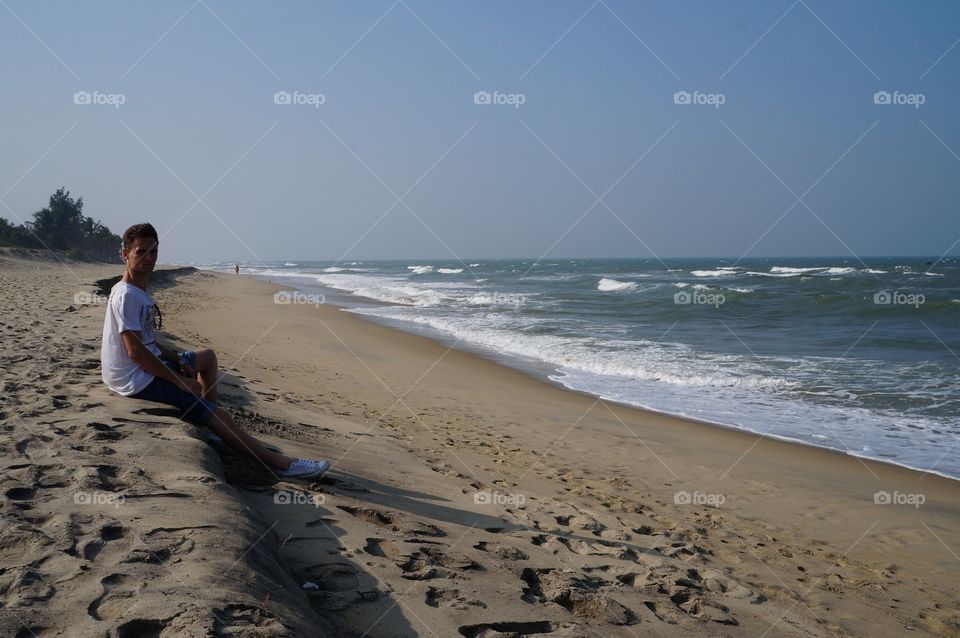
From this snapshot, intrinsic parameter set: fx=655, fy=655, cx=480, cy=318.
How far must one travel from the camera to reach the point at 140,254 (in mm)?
4164

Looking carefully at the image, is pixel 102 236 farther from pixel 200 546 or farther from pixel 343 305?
pixel 200 546

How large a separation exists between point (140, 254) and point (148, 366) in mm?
730

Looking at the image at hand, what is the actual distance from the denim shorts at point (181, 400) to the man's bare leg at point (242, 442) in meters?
0.07

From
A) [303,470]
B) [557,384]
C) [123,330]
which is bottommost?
[557,384]

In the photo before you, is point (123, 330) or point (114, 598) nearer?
point (114, 598)

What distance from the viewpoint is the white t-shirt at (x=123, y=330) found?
4.10m

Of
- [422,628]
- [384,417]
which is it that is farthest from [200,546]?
[384,417]

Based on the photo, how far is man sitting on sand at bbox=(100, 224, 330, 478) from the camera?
163 inches

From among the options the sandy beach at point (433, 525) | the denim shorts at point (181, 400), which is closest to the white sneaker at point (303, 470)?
the sandy beach at point (433, 525)

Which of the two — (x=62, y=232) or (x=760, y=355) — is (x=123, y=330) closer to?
(x=760, y=355)

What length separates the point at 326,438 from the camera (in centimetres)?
593

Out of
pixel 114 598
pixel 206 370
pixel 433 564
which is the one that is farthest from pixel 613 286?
pixel 114 598

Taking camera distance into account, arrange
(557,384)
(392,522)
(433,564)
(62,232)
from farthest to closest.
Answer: (62,232), (557,384), (392,522), (433,564)

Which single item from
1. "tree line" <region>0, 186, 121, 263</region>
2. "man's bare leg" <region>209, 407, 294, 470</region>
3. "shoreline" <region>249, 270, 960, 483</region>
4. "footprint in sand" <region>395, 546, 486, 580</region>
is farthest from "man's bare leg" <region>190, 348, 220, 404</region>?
"tree line" <region>0, 186, 121, 263</region>
